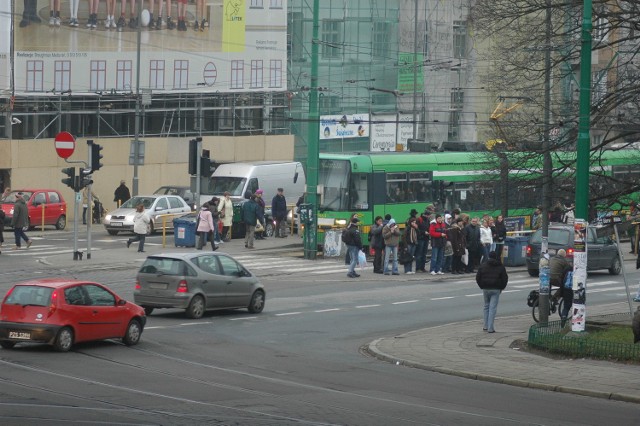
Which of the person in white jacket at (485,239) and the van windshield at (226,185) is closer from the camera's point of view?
the person in white jacket at (485,239)

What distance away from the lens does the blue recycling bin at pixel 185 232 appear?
41.9 m

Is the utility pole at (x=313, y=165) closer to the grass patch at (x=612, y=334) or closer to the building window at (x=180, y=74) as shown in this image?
the grass patch at (x=612, y=334)

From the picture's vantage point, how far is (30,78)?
53844 millimetres

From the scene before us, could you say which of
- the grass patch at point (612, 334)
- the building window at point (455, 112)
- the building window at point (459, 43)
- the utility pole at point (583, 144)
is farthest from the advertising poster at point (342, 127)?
the utility pole at point (583, 144)

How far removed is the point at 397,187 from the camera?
44.8 m

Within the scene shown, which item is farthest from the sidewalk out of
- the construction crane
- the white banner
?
the white banner

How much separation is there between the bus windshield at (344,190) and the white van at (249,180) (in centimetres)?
489

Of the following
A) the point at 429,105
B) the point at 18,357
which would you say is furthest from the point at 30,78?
the point at 18,357

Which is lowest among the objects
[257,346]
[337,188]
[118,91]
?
[257,346]

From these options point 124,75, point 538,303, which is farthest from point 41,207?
point 538,303

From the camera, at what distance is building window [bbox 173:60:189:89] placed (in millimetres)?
57784

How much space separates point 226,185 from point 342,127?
16825 millimetres

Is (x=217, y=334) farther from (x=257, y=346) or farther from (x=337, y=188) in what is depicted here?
(x=337, y=188)

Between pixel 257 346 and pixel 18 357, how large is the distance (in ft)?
16.3
